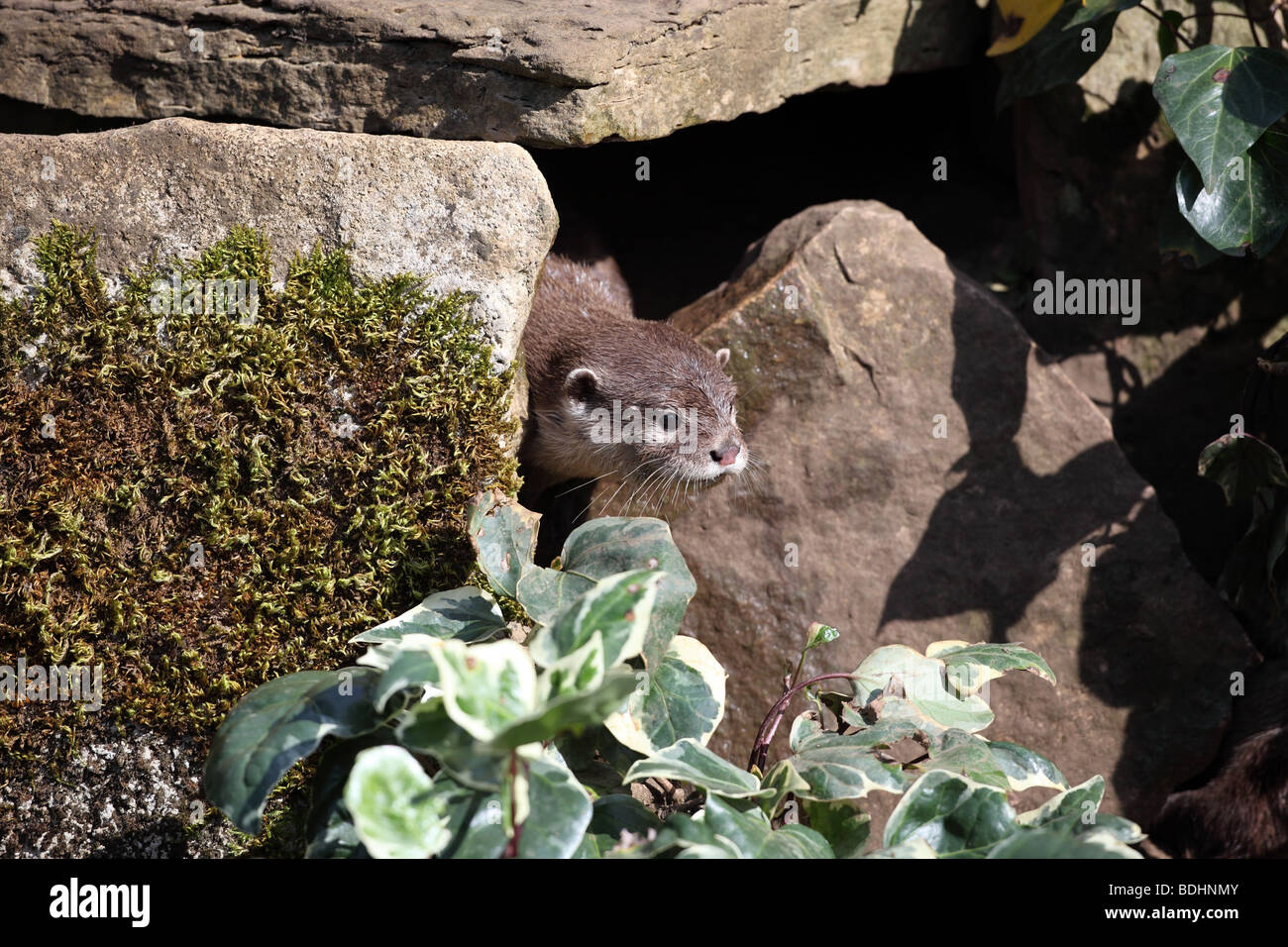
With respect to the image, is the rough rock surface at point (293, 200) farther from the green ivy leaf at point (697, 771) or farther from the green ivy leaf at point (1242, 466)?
the green ivy leaf at point (1242, 466)

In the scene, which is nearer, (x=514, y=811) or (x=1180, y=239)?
(x=514, y=811)

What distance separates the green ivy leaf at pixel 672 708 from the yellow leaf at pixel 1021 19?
3168 mm

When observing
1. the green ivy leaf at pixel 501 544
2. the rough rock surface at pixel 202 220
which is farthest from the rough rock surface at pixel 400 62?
the green ivy leaf at pixel 501 544

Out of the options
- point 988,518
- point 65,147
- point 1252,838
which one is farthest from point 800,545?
point 65,147

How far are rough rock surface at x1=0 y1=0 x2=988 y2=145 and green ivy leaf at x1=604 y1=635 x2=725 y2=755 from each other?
2000mm

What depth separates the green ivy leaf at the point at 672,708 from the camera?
8.50ft

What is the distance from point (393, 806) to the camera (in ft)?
6.44

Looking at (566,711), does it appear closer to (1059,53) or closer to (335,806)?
(335,806)

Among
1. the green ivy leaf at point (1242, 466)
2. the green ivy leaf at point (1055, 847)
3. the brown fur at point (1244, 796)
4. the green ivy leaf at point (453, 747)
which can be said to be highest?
the green ivy leaf at point (1242, 466)

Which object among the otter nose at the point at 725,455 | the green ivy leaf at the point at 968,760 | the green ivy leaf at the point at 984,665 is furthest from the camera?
the otter nose at the point at 725,455

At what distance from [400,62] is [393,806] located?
2.81 meters

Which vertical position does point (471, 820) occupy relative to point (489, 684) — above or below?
below

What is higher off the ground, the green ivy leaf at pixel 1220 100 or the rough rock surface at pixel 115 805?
the green ivy leaf at pixel 1220 100

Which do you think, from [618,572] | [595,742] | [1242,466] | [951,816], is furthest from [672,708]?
[1242,466]
